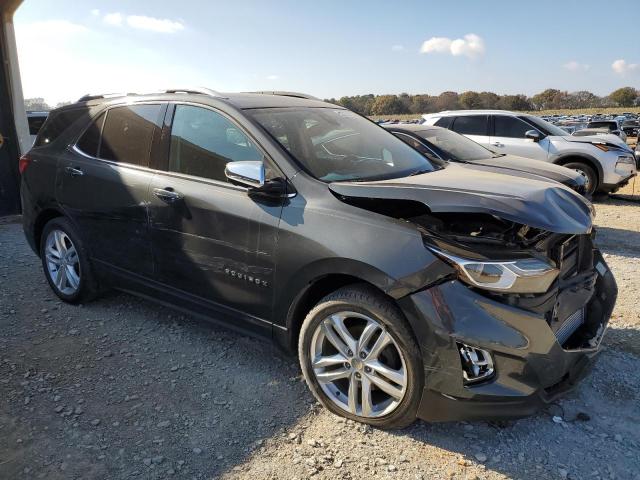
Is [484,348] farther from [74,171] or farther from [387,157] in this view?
[74,171]

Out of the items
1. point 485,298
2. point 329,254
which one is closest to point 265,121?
point 329,254

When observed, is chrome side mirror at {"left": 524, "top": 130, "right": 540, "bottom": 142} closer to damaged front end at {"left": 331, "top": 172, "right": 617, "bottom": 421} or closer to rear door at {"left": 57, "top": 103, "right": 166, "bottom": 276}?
damaged front end at {"left": 331, "top": 172, "right": 617, "bottom": 421}

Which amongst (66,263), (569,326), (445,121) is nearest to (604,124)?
(445,121)

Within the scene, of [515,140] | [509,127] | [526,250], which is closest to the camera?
[526,250]

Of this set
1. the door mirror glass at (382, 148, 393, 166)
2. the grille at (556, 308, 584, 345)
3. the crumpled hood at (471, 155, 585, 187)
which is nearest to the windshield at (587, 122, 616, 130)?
the crumpled hood at (471, 155, 585, 187)

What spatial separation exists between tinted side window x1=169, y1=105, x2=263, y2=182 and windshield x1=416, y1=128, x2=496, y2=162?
14.0 ft

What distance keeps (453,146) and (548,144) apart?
382cm

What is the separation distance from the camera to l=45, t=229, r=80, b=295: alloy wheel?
14.0ft

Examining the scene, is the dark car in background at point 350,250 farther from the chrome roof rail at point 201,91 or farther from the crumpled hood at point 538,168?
the crumpled hood at point 538,168

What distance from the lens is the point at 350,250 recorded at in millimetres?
2529

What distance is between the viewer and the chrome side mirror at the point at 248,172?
2816 millimetres

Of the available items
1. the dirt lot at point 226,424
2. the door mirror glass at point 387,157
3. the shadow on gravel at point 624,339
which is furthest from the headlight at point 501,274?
the shadow on gravel at point 624,339

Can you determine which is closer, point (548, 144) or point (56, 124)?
point (56, 124)

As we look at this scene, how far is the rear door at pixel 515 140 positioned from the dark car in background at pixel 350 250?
23.8 feet
